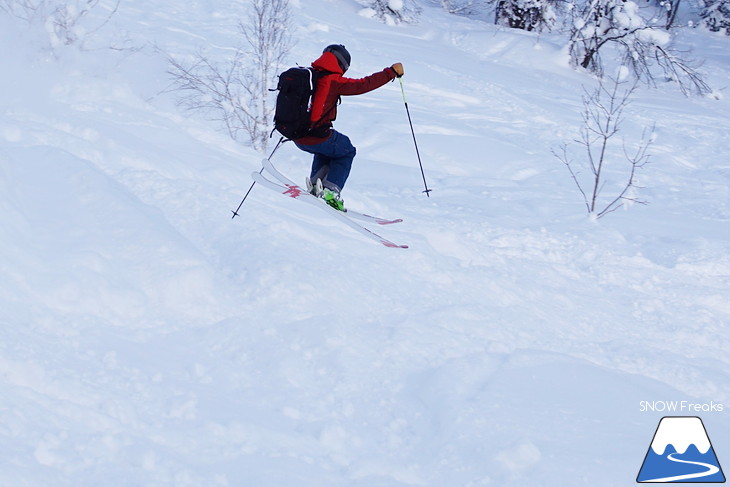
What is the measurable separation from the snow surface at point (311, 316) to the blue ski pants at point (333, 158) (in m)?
0.60

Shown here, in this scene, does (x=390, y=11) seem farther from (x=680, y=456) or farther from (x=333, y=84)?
(x=680, y=456)

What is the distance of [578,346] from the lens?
5531mm

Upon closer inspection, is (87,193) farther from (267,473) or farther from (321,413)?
(267,473)

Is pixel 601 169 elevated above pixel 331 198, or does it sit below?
below

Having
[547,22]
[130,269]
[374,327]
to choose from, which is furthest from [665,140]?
[130,269]

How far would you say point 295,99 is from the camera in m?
5.77

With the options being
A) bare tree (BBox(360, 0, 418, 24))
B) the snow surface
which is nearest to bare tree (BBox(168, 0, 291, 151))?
the snow surface

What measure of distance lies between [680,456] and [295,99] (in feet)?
12.3

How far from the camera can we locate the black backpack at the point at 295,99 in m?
5.72

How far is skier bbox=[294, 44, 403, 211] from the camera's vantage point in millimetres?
5746

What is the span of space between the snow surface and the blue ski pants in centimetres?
60

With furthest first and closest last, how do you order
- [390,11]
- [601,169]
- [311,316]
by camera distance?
[390,11] → [601,169] → [311,316]

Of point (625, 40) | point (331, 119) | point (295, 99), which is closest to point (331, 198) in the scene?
point (331, 119)

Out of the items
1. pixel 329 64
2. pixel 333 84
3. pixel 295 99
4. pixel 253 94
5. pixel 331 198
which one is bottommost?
pixel 331 198
